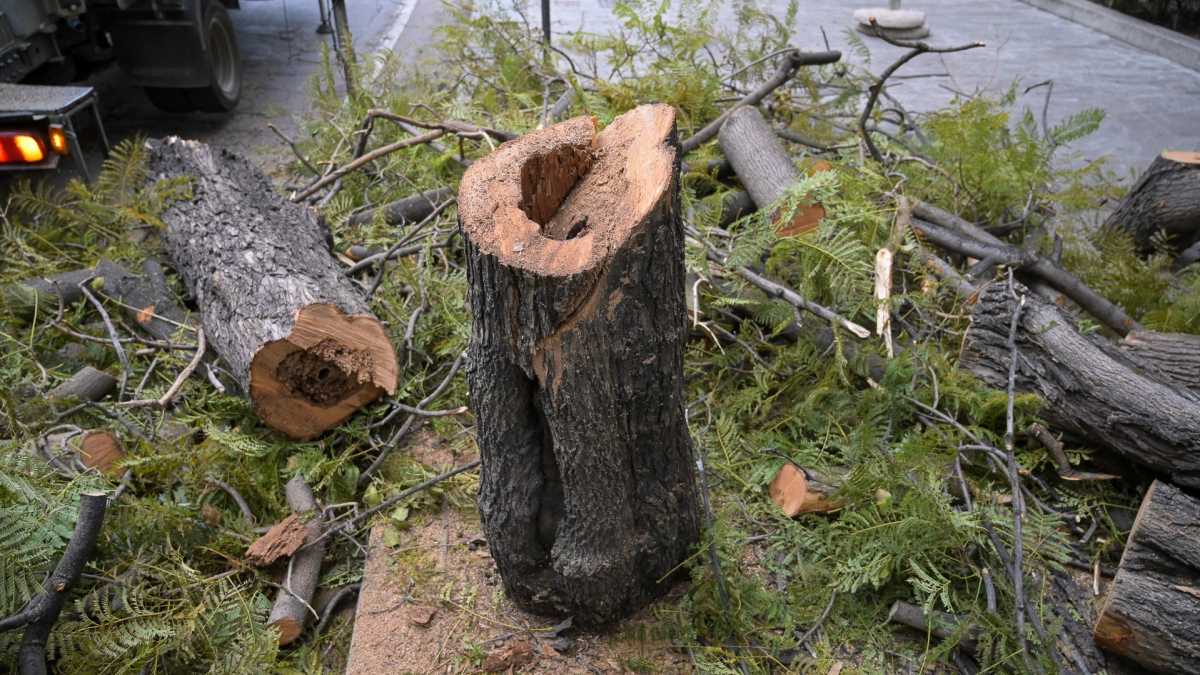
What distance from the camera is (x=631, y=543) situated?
2162 millimetres

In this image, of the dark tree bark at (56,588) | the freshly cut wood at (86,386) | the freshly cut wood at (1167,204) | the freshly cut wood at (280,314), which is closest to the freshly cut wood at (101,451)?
the freshly cut wood at (86,386)

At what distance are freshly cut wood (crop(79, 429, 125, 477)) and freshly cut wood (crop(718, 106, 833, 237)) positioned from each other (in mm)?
2755

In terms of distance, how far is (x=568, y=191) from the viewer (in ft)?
6.91

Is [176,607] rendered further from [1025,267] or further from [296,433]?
[1025,267]

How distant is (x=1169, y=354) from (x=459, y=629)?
2.74 metres

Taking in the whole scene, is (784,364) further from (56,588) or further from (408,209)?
(56,588)

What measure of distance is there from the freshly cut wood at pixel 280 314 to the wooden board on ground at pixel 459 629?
0.68m

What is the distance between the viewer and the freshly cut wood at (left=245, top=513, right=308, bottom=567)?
8.52 feet

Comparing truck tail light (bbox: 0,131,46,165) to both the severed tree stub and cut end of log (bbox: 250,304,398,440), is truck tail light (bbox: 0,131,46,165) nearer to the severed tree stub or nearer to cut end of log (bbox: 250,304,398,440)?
cut end of log (bbox: 250,304,398,440)

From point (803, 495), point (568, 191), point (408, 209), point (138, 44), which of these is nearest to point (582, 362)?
point (568, 191)

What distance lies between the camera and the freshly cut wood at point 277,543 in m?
2.60

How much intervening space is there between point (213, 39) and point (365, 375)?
4258 mm

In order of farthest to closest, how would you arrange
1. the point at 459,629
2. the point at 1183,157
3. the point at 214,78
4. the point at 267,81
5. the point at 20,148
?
the point at 267,81
the point at 214,78
the point at 1183,157
the point at 20,148
the point at 459,629

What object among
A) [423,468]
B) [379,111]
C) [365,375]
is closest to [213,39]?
[379,111]
